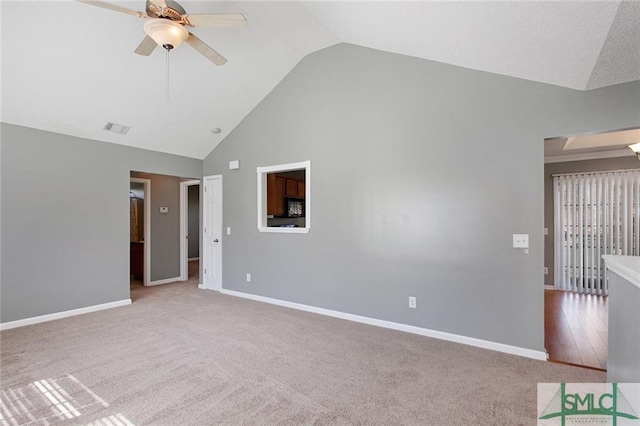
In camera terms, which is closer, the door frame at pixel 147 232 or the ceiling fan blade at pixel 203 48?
the ceiling fan blade at pixel 203 48

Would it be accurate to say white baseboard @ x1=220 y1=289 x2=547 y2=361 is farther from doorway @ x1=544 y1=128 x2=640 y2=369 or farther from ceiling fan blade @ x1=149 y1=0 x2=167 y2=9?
ceiling fan blade @ x1=149 y1=0 x2=167 y2=9

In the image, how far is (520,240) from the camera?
303 cm

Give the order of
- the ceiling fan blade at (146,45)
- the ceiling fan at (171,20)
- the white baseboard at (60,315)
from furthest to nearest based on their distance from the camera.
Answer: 1. the white baseboard at (60,315)
2. the ceiling fan blade at (146,45)
3. the ceiling fan at (171,20)

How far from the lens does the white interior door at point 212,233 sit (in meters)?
5.72

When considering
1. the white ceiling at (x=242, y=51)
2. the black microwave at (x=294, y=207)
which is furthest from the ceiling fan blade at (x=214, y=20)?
the black microwave at (x=294, y=207)

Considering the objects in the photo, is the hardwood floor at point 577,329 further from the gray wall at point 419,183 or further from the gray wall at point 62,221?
the gray wall at point 62,221

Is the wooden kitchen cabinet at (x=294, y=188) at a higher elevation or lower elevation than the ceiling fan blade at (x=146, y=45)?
lower

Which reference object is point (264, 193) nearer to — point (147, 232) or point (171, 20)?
point (147, 232)

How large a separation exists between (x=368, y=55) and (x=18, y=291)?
5390 millimetres

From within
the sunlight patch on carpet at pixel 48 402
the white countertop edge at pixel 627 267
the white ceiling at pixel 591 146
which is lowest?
the sunlight patch on carpet at pixel 48 402

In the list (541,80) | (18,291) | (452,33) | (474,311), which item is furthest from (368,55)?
(18,291)

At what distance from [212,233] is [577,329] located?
5.72m

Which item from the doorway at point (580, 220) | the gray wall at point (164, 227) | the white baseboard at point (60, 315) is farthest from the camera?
the gray wall at point (164, 227)

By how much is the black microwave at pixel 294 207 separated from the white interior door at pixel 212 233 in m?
1.53
